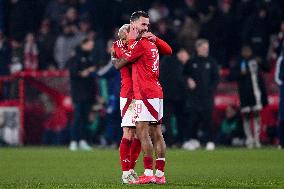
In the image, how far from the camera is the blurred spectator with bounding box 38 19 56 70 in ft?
106

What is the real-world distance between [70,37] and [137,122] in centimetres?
1650

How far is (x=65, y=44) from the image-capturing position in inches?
1244

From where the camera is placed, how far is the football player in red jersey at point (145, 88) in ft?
49.9

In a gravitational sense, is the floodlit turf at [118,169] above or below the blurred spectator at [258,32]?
below

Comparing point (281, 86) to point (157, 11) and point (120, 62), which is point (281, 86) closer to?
point (157, 11)

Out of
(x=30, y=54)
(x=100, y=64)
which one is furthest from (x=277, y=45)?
(x=30, y=54)

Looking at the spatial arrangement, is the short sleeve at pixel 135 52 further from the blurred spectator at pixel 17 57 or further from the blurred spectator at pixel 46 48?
the blurred spectator at pixel 46 48

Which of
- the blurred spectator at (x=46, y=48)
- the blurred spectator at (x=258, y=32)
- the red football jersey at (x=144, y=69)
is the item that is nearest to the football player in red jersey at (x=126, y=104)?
the red football jersey at (x=144, y=69)

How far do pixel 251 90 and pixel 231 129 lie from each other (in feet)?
4.35

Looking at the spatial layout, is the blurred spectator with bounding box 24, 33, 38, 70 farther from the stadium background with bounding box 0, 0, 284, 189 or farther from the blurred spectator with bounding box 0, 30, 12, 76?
the blurred spectator with bounding box 0, 30, 12, 76

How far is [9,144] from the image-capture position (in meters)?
28.8

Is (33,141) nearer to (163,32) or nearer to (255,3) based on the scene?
(163,32)

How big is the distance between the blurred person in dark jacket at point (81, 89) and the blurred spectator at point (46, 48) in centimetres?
503

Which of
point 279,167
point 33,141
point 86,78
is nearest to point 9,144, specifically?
point 33,141
